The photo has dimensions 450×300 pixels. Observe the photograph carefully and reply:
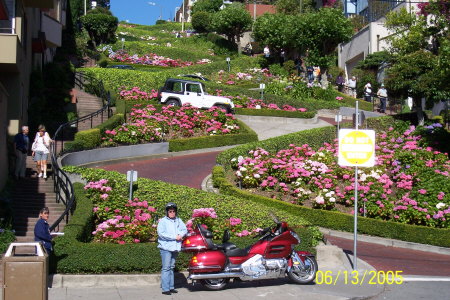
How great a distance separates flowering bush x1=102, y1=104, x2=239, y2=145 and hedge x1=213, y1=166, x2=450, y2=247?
737 cm

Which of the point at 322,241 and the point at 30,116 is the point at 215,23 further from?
the point at 322,241

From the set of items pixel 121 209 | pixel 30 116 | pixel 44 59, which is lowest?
pixel 121 209

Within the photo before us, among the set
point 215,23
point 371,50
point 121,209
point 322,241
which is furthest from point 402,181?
point 215,23

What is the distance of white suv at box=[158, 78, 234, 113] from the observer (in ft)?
112

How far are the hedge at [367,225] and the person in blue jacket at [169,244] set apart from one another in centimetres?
801

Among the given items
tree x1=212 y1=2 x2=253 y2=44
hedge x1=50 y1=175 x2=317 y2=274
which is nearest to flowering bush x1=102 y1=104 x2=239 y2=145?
hedge x1=50 y1=175 x2=317 y2=274

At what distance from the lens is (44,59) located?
34.2 metres

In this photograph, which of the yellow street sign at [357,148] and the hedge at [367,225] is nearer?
the yellow street sign at [357,148]

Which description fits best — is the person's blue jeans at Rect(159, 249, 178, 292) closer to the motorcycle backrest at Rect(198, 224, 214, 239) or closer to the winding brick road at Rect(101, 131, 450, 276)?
the motorcycle backrest at Rect(198, 224, 214, 239)

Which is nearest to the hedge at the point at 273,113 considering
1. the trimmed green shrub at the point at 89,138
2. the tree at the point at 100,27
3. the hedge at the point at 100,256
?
the trimmed green shrub at the point at 89,138

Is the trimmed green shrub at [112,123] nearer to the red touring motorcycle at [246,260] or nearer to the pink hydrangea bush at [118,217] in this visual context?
Answer: the pink hydrangea bush at [118,217]

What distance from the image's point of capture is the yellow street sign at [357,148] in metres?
14.2

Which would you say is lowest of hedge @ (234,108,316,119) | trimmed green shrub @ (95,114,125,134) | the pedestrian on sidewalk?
the pedestrian on sidewalk

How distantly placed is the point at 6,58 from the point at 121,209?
6.84 m
